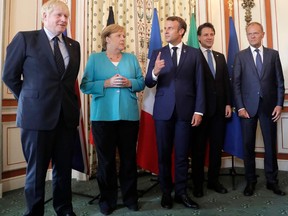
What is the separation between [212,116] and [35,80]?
1584 millimetres

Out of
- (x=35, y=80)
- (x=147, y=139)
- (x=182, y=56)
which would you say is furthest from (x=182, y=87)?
(x=35, y=80)

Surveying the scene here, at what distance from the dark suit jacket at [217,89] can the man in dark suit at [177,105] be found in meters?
0.37

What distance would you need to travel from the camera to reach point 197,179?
7.98 ft

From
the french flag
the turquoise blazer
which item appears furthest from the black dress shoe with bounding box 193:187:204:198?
the turquoise blazer

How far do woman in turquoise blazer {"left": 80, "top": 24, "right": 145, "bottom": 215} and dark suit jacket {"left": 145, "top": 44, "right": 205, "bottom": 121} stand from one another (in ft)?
0.62

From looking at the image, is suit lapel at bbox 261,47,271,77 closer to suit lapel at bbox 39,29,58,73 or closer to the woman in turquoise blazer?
the woman in turquoise blazer

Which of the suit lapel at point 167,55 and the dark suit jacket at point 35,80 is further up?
the suit lapel at point 167,55

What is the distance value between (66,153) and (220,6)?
2.97 meters

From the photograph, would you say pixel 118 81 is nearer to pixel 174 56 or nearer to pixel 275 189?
pixel 174 56

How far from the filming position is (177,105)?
2064 millimetres

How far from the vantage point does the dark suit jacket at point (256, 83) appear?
2.41 metres

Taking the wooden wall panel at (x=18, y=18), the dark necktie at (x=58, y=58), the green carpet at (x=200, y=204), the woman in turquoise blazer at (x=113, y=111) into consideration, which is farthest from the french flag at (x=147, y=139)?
the wooden wall panel at (x=18, y=18)

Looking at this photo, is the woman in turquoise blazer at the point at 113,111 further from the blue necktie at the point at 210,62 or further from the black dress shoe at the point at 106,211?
the blue necktie at the point at 210,62

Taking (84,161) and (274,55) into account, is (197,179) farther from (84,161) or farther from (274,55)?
(274,55)
